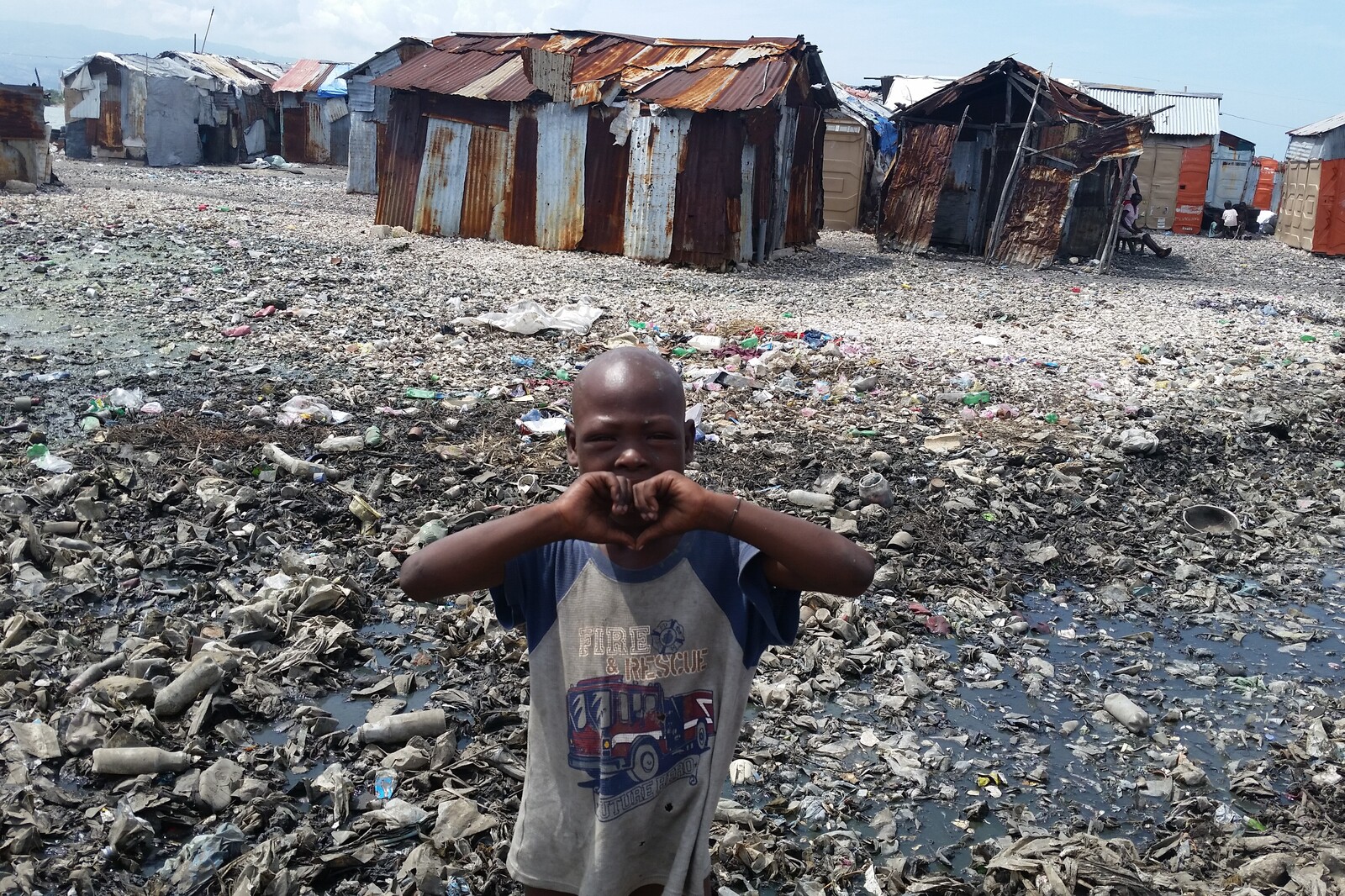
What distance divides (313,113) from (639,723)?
30673 millimetres

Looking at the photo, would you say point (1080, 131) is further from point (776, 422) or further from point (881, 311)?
point (776, 422)

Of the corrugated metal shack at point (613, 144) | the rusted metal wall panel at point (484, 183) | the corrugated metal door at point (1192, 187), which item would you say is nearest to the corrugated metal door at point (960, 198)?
the corrugated metal shack at point (613, 144)

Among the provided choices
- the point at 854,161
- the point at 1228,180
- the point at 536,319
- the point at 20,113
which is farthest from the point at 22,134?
the point at 1228,180

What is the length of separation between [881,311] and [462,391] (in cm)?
569

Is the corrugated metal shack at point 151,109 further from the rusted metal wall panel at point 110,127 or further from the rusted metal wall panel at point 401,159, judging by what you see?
the rusted metal wall panel at point 401,159

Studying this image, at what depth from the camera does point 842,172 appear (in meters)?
19.9

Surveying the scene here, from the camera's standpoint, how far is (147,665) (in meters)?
3.22

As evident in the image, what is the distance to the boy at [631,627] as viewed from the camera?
5.02 feet

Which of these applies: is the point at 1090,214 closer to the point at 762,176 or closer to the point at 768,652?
the point at 762,176

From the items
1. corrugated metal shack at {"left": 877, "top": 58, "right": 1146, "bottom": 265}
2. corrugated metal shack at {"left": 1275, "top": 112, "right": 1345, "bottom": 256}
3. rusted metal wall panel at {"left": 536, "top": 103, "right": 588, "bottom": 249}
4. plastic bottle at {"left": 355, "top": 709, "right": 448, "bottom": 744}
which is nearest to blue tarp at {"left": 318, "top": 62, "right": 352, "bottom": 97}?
rusted metal wall panel at {"left": 536, "top": 103, "right": 588, "bottom": 249}

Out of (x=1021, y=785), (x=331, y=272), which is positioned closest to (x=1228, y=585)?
(x=1021, y=785)

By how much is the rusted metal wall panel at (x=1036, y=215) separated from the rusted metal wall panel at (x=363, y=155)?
12.9 meters

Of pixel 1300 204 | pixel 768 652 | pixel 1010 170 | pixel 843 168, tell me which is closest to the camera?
pixel 768 652

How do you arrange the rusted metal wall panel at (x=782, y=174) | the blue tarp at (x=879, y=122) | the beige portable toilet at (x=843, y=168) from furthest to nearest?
the blue tarp at (x=879, y=122) < the beige portable toilet at (x=843, y=168) < the rusted metal wall panel at (x=782, y=174)
